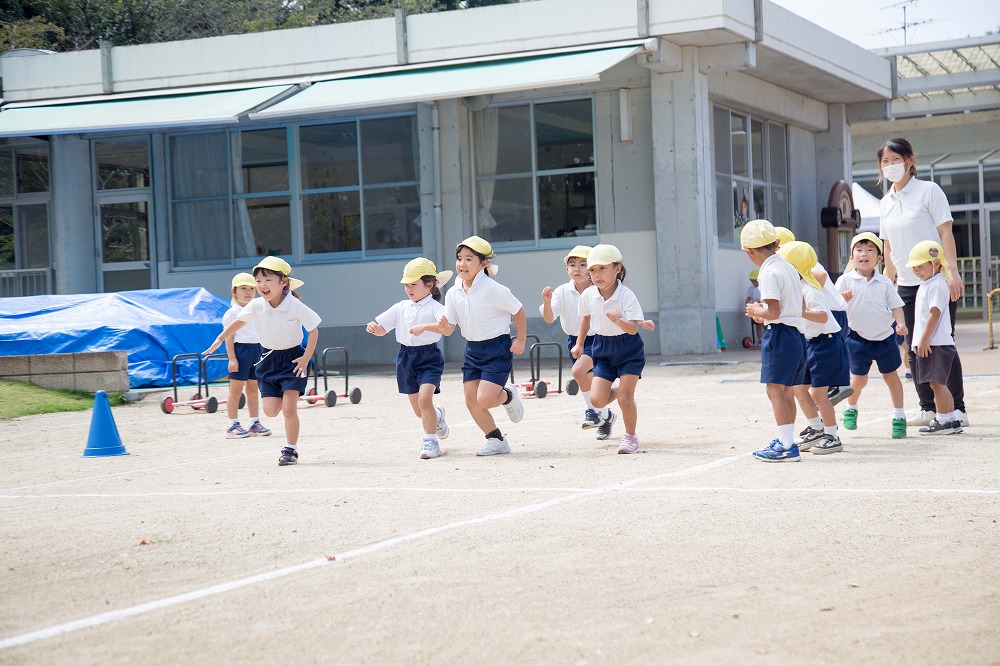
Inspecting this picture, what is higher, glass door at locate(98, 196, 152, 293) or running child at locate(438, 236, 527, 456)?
glass door at locate(98, 196, 152, 293)

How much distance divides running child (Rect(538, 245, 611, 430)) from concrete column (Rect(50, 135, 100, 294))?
52.8 ft

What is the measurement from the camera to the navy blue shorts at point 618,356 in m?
9.35

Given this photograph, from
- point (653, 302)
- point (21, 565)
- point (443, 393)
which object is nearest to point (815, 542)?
point (21, 565)

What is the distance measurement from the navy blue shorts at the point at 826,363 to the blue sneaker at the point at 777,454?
26.8 inches

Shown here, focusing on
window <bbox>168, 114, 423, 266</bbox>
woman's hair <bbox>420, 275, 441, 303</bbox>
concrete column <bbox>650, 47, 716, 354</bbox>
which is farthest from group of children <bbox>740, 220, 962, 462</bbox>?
window <bbox>168, 114, 423, 266</bbox>

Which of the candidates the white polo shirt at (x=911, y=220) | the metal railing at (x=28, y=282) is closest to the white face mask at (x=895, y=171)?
the white polo shirt at (x=911, y=220)

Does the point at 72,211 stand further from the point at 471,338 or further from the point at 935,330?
the point at 935,330

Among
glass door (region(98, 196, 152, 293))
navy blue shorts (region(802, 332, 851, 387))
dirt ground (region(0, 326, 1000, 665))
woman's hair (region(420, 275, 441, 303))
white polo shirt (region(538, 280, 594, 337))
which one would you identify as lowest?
dirt ground (region(0, 326, 1000, 665))

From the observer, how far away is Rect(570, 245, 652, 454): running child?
9219 millimetres

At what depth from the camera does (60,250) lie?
1001 inches

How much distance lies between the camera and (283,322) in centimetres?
988

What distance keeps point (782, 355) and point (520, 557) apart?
3.65 m

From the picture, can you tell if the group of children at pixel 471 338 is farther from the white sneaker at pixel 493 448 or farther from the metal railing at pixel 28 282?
the metal railing at pixel 28 282

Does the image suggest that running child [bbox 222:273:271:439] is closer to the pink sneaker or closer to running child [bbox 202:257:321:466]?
running child [bbox 202:257:321:466]
